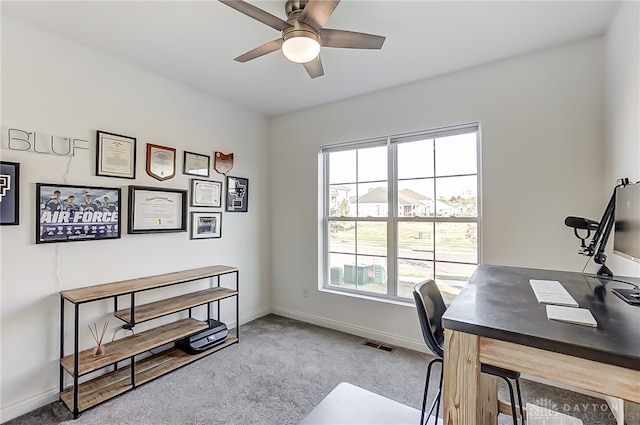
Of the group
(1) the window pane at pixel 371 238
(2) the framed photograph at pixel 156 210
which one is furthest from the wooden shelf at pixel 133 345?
Result: (1) the window pane at pixel 371 238

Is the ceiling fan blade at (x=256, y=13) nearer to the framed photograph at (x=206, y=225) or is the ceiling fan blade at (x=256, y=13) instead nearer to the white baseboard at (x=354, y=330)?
the framed photograph at (x=206, y=225)

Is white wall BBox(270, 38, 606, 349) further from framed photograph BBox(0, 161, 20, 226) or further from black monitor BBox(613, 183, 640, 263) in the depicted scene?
framed photograph BBox(0, 161, 20, 226)

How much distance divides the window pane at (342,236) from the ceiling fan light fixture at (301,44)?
81.3 inches

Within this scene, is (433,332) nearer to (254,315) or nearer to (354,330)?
(354,330)

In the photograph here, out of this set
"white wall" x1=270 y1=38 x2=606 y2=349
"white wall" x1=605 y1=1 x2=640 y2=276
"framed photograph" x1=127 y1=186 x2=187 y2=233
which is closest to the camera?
"white wall" x1=605 y1=1 x2=640 y2=276

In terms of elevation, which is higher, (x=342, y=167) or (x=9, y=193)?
(x=342, y=167)

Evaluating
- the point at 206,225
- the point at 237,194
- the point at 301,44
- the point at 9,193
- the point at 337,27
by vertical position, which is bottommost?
the point at 206,225

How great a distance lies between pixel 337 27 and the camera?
2.07m

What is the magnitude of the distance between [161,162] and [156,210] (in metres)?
0.47

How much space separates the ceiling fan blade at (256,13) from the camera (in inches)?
57.3

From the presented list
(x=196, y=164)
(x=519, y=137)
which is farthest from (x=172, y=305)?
(x=519, y=137)

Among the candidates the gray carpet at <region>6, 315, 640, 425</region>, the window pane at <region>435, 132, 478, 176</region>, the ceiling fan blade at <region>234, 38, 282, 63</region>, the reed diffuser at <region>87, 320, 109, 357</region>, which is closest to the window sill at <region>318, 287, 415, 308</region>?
the gray carpet at <region>6, 315, 640, 425</region>

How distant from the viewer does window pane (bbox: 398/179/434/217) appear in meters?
2.95

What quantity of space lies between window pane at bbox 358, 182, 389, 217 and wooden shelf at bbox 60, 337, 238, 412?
6.80 feet
